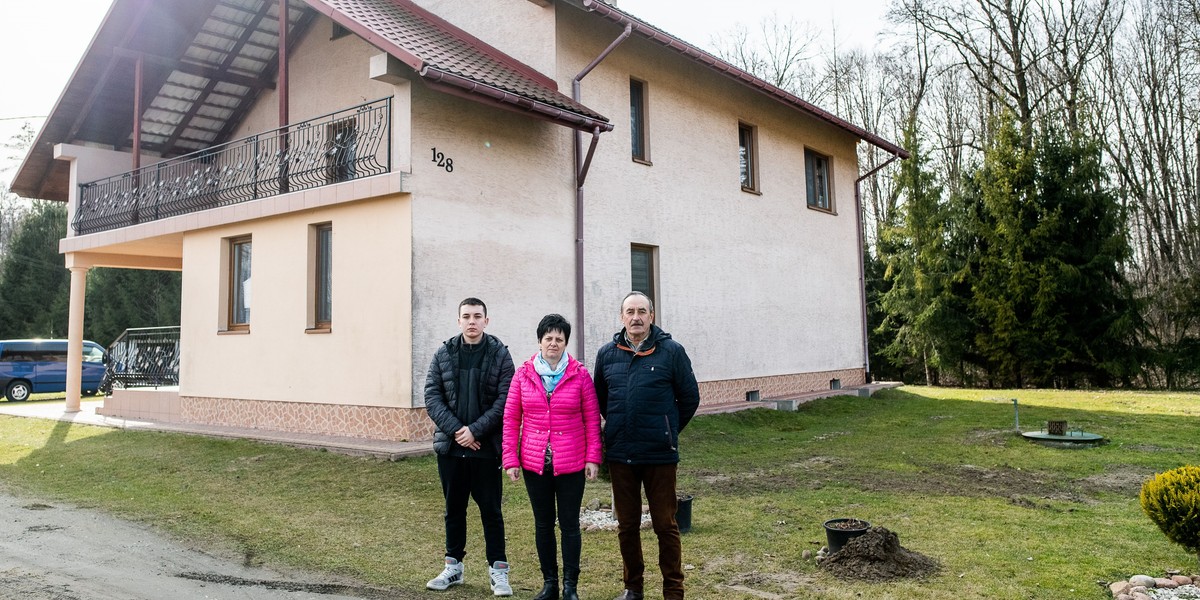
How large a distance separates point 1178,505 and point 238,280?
11.6m

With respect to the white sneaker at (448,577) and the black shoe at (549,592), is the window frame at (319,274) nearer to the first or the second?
the white sneaker at (448,577)

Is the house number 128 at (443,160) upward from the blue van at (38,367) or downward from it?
upward

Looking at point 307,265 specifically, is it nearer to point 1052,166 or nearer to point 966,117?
point 1052,166

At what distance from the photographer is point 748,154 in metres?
15.8

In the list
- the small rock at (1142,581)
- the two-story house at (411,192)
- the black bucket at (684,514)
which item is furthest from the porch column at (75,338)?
the small rock at (1142,581)

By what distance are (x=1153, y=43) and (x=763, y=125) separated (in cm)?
1420

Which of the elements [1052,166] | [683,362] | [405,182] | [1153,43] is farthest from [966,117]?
[683,362]

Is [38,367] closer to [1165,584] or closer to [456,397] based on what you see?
[456,397]

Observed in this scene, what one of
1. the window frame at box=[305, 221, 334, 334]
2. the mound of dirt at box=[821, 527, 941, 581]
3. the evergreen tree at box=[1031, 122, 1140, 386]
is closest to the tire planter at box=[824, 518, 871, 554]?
the mound of dirt at box=[821, 527, 941, 581]

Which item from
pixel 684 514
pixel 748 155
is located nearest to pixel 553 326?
pixel 684 514

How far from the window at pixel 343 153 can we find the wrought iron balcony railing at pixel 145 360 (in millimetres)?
6710

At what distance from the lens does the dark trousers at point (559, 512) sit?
4.55 meters

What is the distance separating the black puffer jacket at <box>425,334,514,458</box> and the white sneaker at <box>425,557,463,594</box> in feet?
2.35

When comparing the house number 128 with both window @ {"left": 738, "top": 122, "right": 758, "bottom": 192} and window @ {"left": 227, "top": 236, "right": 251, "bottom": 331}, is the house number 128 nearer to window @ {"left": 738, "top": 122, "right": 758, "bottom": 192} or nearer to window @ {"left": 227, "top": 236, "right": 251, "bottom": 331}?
window @ {"left": 227, "top": 236, "right": 251, "bottom": 331}
